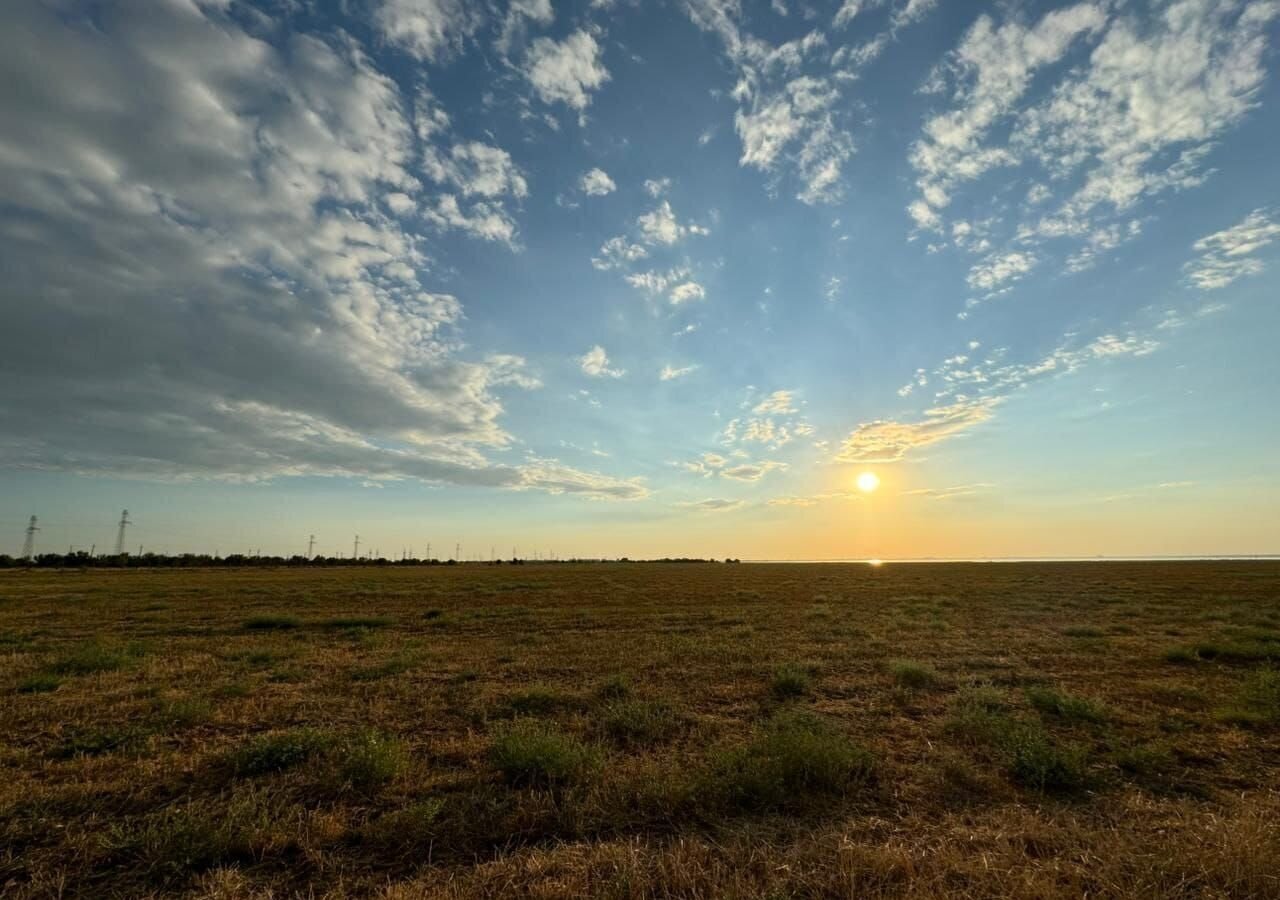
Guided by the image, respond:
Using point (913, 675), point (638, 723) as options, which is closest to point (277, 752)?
point (638, 723)

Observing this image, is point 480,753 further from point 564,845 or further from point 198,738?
point 198,738

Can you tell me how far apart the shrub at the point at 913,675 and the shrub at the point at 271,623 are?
19.2 metres

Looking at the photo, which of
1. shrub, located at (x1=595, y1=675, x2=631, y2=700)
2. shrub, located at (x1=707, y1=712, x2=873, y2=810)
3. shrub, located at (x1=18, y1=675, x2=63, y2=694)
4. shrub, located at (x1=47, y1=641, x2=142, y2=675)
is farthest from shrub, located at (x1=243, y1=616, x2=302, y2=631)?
shrub, located at (x1=707, y1=712, x2=873, y2=810)

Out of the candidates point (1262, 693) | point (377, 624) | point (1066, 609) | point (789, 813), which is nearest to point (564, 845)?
point (789, 813)

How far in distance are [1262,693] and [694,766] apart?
435 inches

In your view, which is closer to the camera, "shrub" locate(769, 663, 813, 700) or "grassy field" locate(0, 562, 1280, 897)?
"grassy field" locate(0, 562, 1280, 897)

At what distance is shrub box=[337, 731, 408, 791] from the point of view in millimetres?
6951

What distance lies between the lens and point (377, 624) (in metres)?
22.1

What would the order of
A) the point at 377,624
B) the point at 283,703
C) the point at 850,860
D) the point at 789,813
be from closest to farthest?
1. the point at 850,860
2. the point at 789,813
3. the point at 283,703
4. the point at 377,624

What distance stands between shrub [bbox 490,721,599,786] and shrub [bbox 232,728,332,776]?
2328 mm

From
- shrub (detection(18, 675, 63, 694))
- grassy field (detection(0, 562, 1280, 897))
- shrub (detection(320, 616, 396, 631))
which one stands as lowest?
grassy field (detection(0, 562, 1280, 897))

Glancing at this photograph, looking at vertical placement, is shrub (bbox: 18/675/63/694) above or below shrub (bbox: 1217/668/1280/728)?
above

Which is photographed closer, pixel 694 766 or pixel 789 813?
pixel 789 813

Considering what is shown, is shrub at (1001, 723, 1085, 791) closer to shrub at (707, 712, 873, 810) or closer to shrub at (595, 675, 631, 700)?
shrub at (707, 712, 873, 810)
